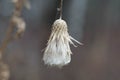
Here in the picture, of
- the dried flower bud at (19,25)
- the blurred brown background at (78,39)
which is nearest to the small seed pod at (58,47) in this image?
the dried flower bud at (19,25)

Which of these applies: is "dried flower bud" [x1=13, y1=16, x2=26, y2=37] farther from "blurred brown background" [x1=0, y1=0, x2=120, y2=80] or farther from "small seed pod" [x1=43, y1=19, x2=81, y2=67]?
"blurred brown background" [x1=0, y1=0, x2=120, y2=80]

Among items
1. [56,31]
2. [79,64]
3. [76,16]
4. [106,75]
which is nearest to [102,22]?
[76,16]

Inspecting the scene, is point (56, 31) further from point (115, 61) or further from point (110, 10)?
point (110, 10)

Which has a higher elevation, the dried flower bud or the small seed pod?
the dried flower bud

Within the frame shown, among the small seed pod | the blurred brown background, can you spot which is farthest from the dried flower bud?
the blurred brown background

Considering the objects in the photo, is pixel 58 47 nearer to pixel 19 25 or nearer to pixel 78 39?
pixel 19 25

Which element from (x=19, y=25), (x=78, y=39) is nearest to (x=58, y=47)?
(x=19, y=25)
